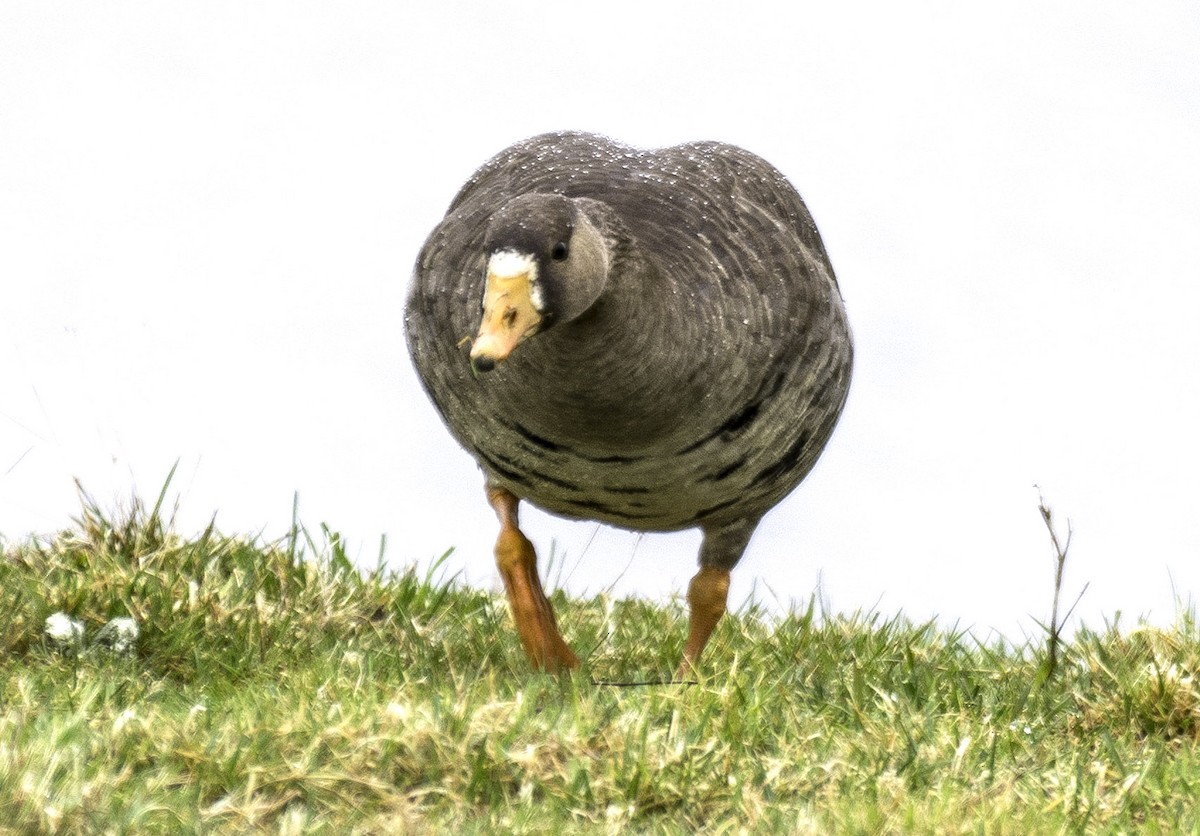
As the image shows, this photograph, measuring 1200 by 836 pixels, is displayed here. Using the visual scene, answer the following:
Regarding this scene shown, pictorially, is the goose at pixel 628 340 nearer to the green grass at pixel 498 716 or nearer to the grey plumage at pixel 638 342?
the grey plumage at pixel 638 342

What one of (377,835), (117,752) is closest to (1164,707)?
(377,835)

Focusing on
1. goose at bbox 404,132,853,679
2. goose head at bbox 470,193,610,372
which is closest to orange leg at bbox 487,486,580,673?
goose at bbox 404,132,853,679

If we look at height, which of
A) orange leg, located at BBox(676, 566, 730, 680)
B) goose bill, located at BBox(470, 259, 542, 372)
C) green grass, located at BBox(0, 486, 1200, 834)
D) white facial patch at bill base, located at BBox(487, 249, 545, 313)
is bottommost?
green grass, located at BBox(0, 486, 1200, 834)

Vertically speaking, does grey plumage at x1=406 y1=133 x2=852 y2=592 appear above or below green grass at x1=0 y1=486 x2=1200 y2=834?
above

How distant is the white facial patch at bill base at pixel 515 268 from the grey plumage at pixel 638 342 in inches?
1.0

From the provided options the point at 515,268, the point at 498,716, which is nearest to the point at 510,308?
the point at 515,268

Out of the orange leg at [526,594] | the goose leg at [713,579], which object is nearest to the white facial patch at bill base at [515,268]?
the orange leg at [526,594]

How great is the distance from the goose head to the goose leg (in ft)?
6.05

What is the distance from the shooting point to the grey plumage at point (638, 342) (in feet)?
16.6

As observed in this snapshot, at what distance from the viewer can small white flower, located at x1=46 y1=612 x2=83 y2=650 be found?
5707mm

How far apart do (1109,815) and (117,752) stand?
104 inches

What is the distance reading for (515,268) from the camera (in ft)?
15.2

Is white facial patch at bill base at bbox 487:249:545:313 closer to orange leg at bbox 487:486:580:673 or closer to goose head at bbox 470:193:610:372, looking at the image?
goose head at bbox 470:193:610:372

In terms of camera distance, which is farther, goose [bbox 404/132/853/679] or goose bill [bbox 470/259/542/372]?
goose [bbox 404/132/853/679]
